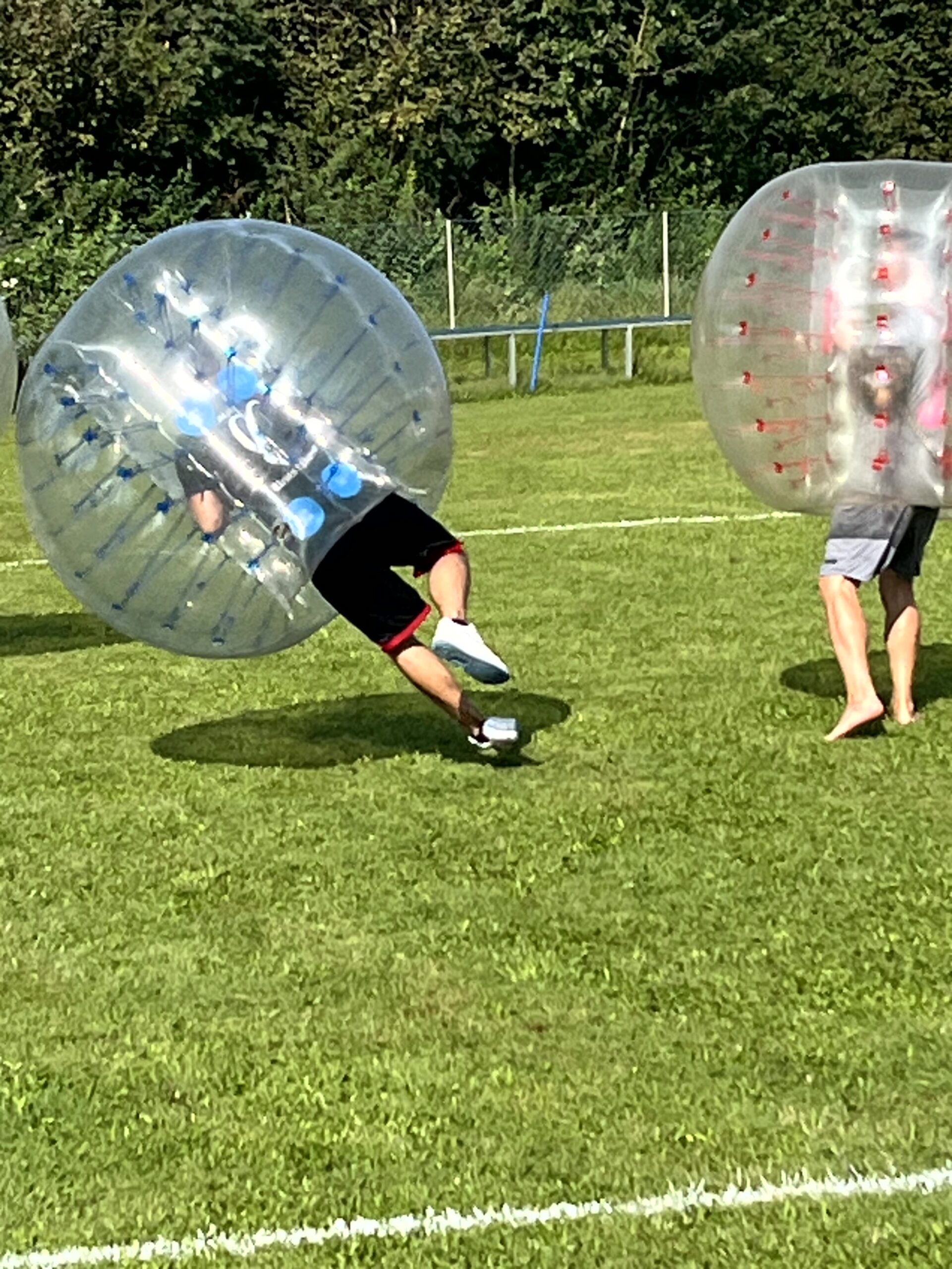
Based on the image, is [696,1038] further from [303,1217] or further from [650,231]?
[650,231]

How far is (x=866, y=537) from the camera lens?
8141 mm

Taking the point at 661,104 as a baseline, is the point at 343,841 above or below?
above

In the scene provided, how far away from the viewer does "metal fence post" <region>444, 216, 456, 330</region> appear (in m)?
30.1

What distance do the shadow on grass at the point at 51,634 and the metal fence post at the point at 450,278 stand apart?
18245mm

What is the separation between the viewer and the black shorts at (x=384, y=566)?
24.7 feet

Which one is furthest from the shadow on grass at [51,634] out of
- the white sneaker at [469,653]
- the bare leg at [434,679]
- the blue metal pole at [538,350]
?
the blue metal pole at [538,350]

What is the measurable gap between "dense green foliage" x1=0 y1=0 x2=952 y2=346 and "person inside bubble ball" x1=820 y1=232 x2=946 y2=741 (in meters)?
26.0

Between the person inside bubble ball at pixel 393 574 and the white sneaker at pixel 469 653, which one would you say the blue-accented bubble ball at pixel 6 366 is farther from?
the white sneaker at pixel 469 653

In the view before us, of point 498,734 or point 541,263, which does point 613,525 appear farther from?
point 541,263

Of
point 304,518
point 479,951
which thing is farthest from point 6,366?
point 479,951

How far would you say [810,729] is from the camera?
8406 mm

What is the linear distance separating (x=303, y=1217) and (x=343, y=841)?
2.75 m

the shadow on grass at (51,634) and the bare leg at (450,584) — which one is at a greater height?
the bare leg at (450,584)

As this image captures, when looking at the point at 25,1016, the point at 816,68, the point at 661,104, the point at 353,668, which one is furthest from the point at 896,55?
the point at 25,1016
